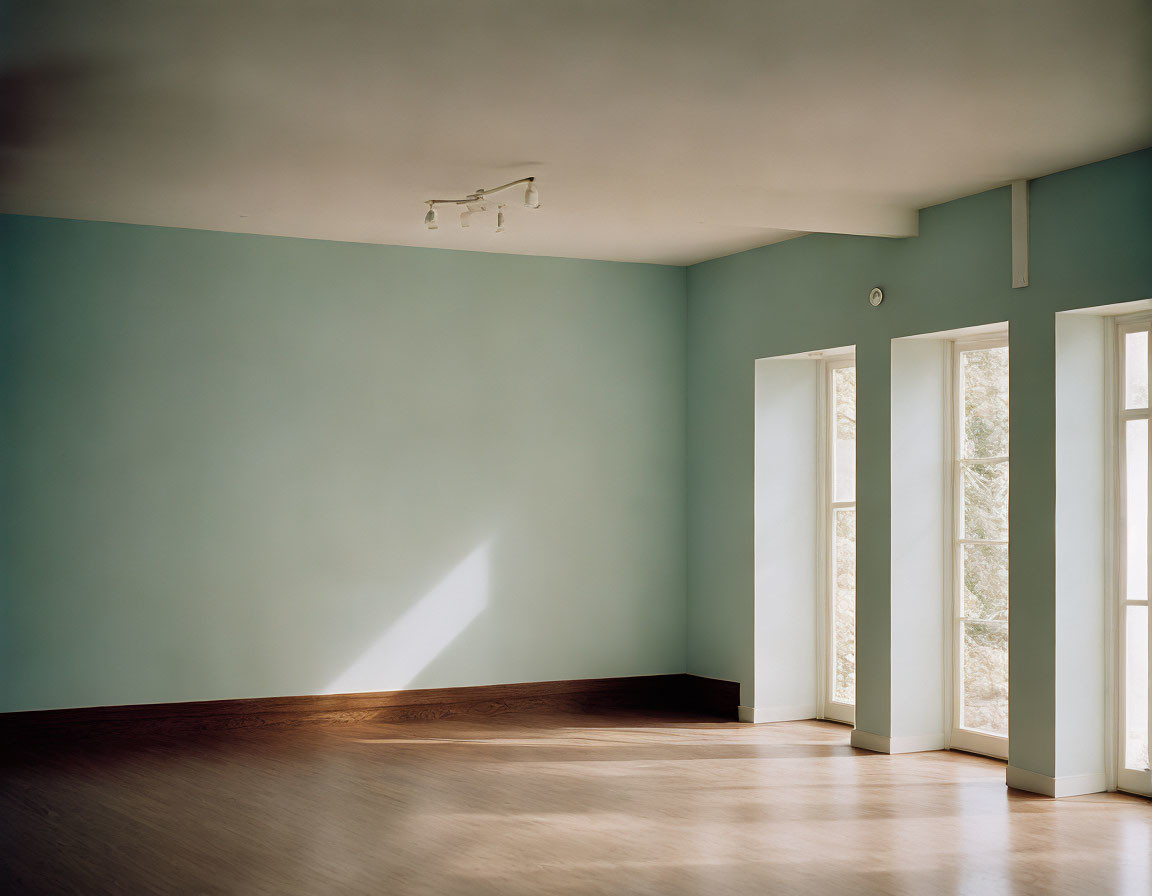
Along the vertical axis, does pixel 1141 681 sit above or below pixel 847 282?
below

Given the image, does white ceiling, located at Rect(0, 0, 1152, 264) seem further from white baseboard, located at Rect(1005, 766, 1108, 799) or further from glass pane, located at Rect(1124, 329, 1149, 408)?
white baseboard, located at Rect(1005, 766, 1108, 799)

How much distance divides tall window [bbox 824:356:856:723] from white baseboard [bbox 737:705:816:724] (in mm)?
145

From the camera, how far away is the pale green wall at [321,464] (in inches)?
277

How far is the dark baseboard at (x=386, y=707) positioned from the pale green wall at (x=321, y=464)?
9 centimetres

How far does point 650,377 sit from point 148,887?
17.5 feet

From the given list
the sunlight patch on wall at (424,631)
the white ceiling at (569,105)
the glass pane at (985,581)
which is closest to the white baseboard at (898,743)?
the glass pane at (985,581)

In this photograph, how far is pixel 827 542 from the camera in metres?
8.09

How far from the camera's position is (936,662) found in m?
7.01

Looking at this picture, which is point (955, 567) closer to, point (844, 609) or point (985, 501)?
point (985, 501)

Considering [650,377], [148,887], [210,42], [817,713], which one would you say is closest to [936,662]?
[817,713]

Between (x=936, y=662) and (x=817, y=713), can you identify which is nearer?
(x=936, y=662)

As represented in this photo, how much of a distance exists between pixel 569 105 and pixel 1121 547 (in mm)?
3479

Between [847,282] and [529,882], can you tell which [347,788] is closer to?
[529,882]

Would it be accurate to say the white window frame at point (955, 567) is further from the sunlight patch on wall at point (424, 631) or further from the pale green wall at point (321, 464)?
the sunlight patch on wall at point (424, 631)
